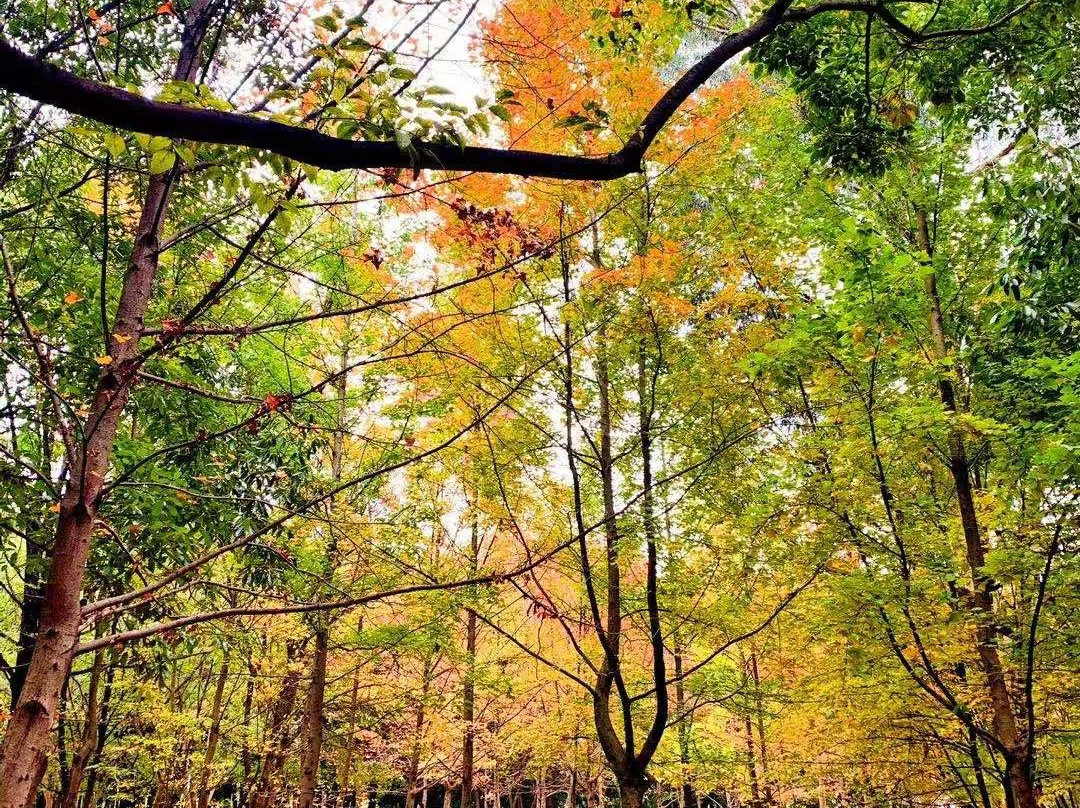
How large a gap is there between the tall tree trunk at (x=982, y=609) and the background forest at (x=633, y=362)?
5cm

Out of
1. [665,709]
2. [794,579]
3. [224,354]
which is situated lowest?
[665,709]

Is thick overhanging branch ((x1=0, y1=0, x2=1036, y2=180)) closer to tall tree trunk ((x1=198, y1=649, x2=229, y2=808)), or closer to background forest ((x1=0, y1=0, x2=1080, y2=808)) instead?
background forest ((x1=0, y1=0, x2=1080, y2=808))

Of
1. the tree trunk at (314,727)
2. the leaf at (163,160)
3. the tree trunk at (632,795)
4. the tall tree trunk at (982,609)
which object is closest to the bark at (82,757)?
the tree trunk at (314,727)

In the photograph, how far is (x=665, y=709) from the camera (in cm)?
596

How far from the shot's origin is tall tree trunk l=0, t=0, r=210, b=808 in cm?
196

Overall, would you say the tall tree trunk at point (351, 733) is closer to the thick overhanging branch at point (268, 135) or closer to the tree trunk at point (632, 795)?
the tree trunk at point (632, 795)

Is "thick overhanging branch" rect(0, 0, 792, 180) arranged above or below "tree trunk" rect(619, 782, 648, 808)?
above

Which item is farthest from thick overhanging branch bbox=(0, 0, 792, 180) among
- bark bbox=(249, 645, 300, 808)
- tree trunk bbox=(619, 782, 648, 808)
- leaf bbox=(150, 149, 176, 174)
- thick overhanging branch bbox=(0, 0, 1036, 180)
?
bark bbox=(249, 645, 300, 808)

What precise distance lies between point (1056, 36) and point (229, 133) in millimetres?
5676

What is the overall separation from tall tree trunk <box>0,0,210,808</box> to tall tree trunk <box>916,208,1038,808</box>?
5.79 metres

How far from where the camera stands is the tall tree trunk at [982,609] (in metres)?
5.31

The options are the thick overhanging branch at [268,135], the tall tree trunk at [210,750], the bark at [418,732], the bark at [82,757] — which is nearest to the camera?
the thick overhanging branch at [268,135]

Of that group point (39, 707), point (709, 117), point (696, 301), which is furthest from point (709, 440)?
point (39, 707)

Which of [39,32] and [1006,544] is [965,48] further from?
[39,32]
